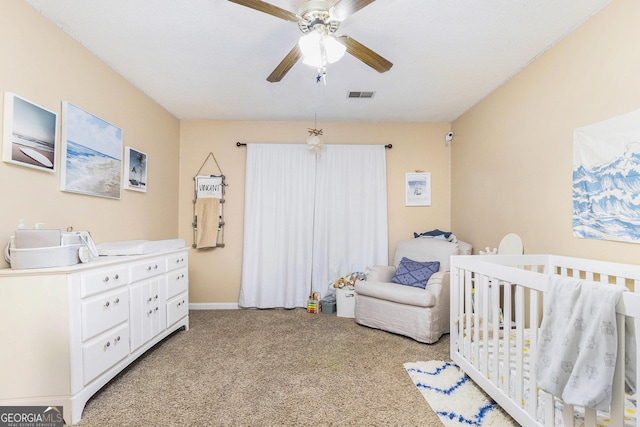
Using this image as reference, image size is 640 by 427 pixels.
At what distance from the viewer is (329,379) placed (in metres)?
2.04

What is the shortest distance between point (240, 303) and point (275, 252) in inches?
29.4

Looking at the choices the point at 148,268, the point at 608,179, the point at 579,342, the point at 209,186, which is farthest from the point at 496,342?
the point at 209,186

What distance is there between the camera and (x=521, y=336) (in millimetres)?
1477

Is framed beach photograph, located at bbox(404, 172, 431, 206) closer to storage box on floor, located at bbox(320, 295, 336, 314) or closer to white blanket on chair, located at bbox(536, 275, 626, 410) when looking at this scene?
storage box on floor, located at bbox(320, 295, 336, 314)

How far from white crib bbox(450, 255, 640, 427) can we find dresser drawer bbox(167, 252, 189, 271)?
90.9 inches

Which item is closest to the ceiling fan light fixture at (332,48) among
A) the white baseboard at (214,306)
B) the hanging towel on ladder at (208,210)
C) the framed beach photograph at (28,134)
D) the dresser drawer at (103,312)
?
the framed beach photograph at (28,134)

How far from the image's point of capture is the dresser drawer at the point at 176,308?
2658 mm

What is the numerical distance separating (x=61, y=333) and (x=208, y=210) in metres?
2.24

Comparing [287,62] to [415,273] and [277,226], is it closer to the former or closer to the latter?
[277,226]

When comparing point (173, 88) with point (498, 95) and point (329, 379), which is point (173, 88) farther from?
point (498, 95)

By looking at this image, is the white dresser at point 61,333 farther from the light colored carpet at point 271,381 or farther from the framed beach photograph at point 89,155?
the framed beach photograph at point 89,155

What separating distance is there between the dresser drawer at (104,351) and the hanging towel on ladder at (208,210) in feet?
5.58

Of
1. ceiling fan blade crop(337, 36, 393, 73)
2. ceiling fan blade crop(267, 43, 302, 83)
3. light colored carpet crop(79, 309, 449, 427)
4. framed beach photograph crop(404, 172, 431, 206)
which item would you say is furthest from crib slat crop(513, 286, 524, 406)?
framed beach photograph crop(404, 172, 431, 206)

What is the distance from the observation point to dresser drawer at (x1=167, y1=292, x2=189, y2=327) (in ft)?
8.72
